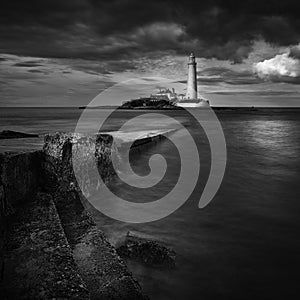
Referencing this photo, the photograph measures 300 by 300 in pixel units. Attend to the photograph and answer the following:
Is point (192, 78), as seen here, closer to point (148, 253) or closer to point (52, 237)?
point (148, 253)

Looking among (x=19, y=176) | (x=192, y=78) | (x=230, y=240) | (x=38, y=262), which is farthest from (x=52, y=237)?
(x=192, y=78)

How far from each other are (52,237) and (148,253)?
1.58 m

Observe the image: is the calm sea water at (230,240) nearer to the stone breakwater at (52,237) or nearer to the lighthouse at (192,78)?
the stone breakwater at (52,237)

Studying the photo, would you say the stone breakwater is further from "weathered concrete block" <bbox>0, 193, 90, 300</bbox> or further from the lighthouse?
the lighthouse

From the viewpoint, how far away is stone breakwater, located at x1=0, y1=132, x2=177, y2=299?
197cm

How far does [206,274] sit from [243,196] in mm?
3673

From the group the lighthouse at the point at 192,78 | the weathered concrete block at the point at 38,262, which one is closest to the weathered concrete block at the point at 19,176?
the weathered concrete block at the point at 38,262

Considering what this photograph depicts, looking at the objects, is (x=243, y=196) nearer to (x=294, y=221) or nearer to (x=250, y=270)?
(x=294, y=221)

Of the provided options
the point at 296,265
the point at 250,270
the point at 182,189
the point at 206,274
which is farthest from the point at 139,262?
the point at 182,189

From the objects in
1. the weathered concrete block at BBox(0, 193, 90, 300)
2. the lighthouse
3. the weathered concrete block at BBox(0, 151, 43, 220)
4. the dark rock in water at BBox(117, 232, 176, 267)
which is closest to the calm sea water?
the dark rock in water at BBox(117, 232, 176, 267)

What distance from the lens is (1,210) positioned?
7.65 feet

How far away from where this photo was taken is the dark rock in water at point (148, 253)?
3606 mm

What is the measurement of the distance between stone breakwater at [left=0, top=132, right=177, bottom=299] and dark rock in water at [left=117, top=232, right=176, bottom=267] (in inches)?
30.7

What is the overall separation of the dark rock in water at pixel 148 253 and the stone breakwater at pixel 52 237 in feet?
2.56
